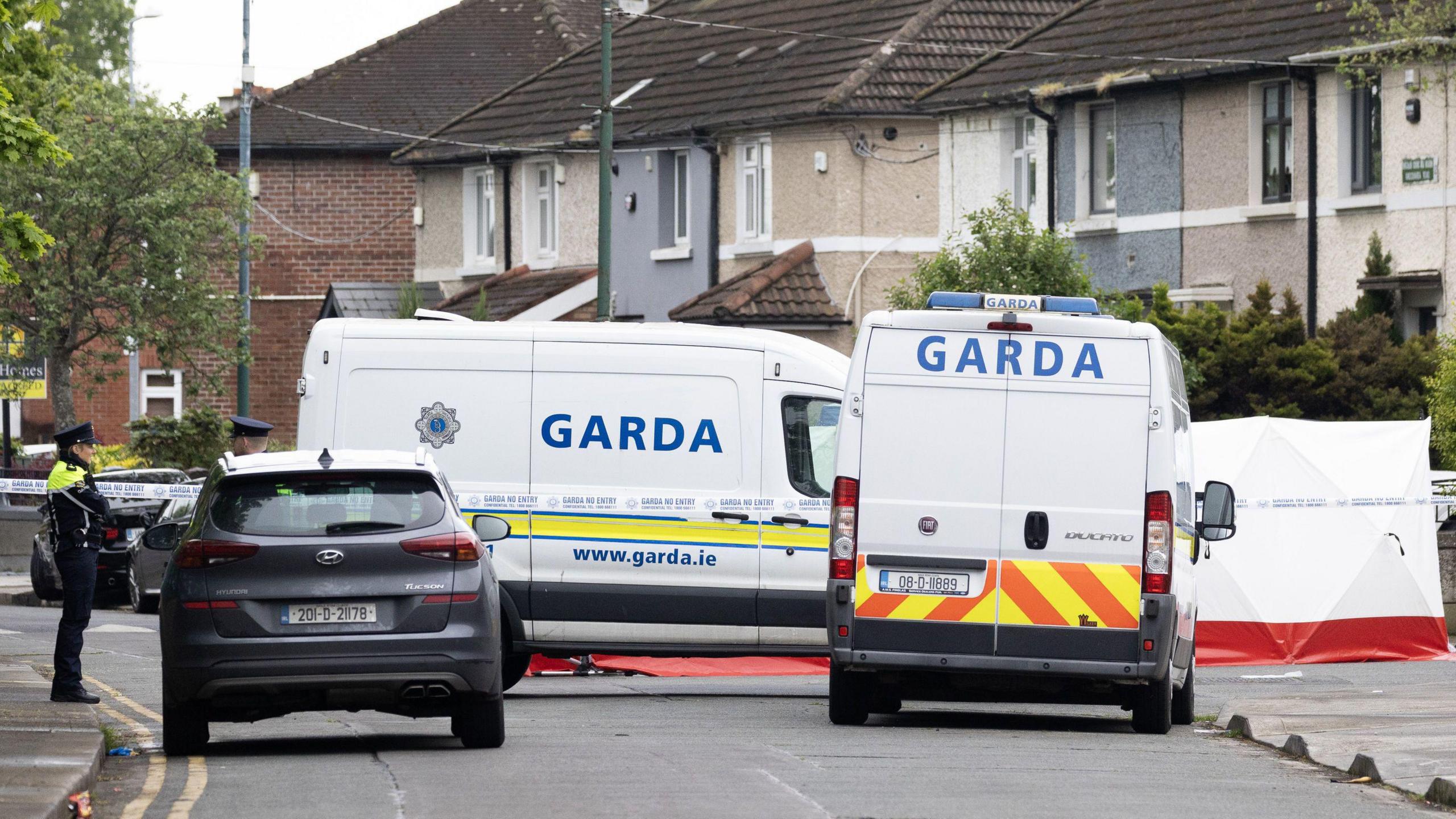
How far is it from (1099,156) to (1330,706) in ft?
63.5

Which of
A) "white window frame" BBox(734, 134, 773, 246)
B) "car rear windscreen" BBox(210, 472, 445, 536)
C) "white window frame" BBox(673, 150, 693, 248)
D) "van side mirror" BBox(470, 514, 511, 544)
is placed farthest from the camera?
"white window frame" BBox(673, 150, 693, 248)

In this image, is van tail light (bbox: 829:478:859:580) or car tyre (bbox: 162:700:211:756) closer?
car tyre (bbox: 162:700:211:756)

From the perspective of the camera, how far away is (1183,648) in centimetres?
1418

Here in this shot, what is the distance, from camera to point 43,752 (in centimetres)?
1184

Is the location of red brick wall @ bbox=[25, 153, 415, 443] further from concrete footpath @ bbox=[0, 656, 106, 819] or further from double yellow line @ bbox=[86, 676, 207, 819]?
→ double yellow line @ bbox=[86, 676, 207, 819]

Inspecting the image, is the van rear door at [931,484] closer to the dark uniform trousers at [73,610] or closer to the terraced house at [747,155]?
the dark uniform trousers at [73,610]

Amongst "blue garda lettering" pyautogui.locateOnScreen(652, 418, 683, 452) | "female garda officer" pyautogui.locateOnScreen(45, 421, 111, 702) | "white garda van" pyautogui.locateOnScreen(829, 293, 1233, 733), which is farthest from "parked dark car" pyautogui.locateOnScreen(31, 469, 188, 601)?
"white garda van" pyautogui.locateOnScreen(829, 293, 1233, 733)

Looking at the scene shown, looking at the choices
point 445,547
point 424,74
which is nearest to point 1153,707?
point 445,547

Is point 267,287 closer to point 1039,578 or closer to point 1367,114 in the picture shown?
point 1367,114

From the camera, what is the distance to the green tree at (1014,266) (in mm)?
29484

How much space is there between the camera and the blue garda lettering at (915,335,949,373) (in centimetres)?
1339

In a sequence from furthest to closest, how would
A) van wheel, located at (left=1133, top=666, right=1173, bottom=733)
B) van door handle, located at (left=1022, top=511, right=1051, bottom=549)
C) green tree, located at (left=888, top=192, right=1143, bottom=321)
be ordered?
green tree, located at (left=888, top=192, right=1143, bottom=321), van wheel, located at (left=1133, top=666, right=1173, bottom=733), van door handle, located at (left=1022, top=511, right=1051, bottom=549)

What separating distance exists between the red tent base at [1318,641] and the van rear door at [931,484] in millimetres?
7951

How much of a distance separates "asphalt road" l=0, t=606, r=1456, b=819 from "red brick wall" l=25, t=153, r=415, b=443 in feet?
113
